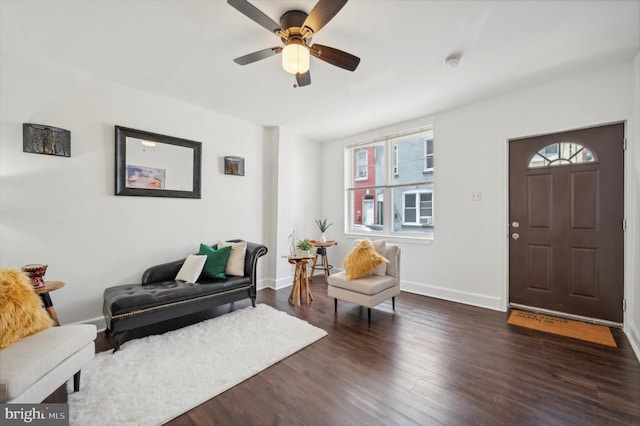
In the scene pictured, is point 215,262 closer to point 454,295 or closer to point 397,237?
point 397,237

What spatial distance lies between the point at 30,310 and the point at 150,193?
70.9 inches

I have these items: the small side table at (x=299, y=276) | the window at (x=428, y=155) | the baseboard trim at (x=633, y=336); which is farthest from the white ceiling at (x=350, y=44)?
the baseboard trim at (x=633, y=336)

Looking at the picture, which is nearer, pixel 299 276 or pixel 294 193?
pixel 299 276

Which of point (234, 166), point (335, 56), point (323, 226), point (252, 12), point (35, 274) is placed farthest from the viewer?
point (323, 226)

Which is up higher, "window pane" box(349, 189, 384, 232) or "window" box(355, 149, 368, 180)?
"window" box(355, 149, 368, 180)

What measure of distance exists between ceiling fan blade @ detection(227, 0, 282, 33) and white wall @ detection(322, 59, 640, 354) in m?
2.95

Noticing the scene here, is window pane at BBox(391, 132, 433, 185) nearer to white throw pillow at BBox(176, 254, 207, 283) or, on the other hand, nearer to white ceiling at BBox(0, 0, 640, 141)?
white ceiling at BBox(0, 0, 640, 141)

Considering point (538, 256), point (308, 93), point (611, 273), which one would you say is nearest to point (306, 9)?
point (308, 93)

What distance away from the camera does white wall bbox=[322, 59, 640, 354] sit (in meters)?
2.62

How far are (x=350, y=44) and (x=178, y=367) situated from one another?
10.1ft

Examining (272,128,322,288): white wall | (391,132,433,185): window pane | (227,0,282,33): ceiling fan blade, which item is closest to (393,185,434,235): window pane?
(391,132,433,185): window pane

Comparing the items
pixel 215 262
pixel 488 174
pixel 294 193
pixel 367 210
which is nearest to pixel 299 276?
pixel 215 262

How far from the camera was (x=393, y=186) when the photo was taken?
445 centimetres

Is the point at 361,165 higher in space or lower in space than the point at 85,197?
higher
